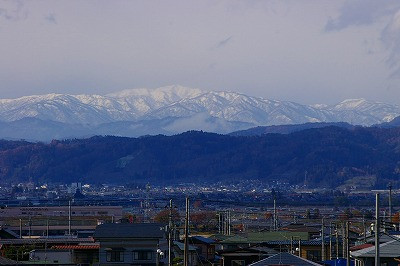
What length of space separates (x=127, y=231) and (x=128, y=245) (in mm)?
452

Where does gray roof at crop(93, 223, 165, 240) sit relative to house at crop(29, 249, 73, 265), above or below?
above

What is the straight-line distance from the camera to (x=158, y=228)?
34.4 meters

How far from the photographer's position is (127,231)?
33.9 meters

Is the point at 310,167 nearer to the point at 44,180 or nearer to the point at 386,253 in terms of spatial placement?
the point at 44,180

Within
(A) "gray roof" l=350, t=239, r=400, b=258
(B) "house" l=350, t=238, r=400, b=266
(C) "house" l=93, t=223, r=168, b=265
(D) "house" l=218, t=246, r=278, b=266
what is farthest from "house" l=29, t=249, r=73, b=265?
(B) "house" l=350, t=238, r=400, b=266

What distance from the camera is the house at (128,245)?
3362cm

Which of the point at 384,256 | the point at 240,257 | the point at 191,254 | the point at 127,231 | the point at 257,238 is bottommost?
the point at 191,254

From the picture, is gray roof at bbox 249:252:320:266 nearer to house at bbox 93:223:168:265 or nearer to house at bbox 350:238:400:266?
house at bbox 350:238:400:266

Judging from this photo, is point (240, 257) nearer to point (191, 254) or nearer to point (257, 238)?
point (191, 254)

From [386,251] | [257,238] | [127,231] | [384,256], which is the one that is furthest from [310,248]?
[384,256]

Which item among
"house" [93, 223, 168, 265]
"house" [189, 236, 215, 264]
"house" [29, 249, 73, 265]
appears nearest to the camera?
"house" [29, 249, 73, 265]

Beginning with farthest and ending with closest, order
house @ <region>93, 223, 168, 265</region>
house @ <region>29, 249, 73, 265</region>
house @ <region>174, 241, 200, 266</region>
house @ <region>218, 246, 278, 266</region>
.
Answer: house @ <region>174, 241, 200, 266</region>
house @ <region>93, 223, 168, 265</region>
house @ <region>218, 246, 278, 266</region>
house @ <region>29, 249, 73, 265</region>

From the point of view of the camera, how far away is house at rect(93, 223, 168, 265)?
110 ft

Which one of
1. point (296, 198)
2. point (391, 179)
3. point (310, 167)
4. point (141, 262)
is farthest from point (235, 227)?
point (310, 167)
